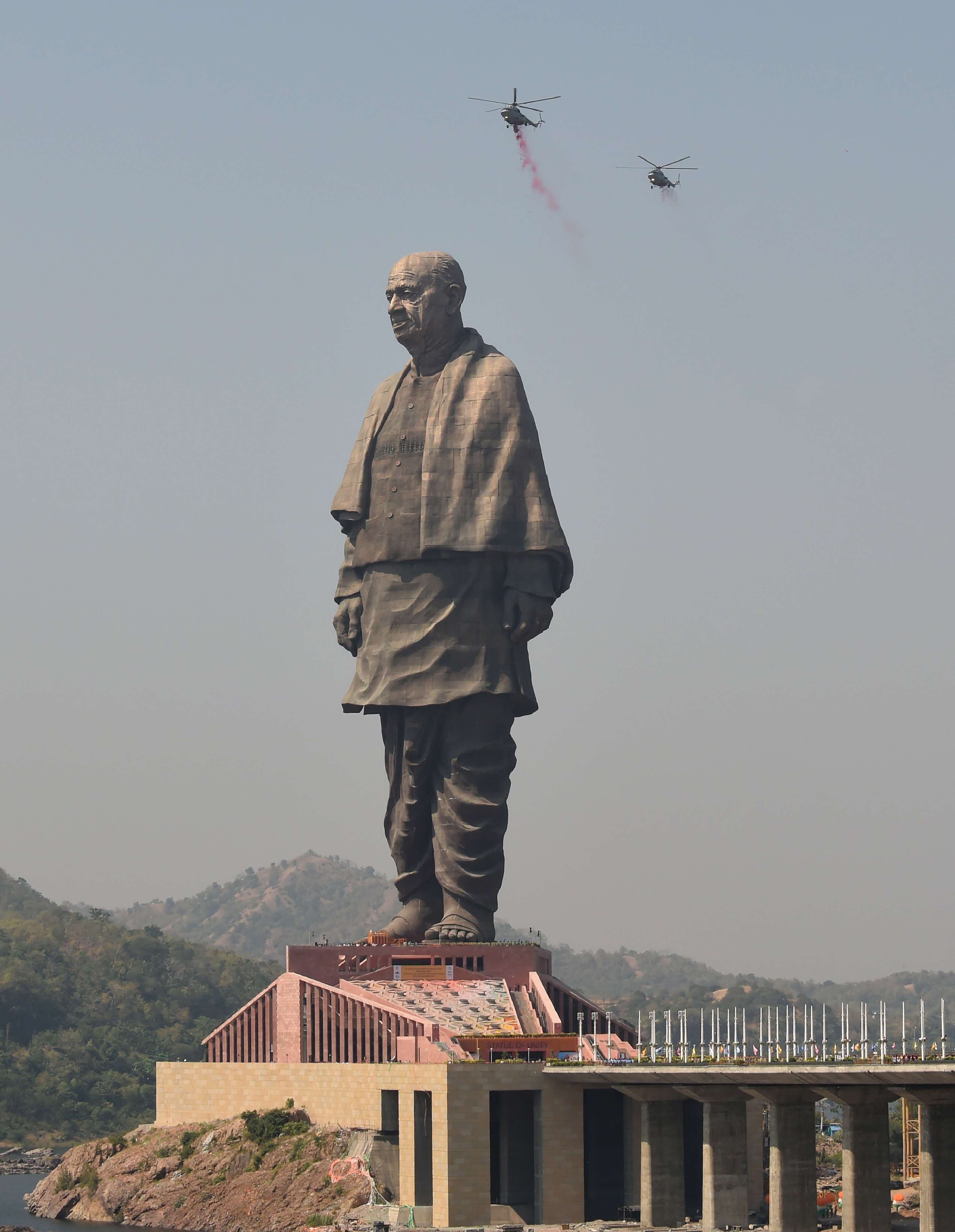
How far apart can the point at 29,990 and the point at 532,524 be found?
54655mm

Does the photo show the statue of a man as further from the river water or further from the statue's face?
the river water

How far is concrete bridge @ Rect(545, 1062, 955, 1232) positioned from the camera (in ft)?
134

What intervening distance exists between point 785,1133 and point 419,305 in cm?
2405

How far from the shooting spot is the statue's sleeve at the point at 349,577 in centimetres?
6056

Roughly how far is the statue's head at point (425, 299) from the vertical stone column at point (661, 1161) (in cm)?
2095

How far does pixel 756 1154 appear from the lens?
53000 mm

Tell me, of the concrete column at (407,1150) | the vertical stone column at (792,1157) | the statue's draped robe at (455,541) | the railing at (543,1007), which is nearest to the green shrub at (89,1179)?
the concrete column at (407,1150)

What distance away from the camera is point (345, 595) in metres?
60.9

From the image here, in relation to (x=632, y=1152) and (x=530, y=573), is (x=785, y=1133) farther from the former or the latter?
(x=530, y=573)

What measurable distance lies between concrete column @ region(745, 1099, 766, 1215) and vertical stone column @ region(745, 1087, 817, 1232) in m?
7.42

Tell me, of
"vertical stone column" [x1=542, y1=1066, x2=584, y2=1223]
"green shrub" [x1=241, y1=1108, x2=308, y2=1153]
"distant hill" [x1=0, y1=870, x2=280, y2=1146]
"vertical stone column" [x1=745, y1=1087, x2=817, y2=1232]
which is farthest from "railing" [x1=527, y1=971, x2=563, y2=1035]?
"distant hill" [x1=0, y1=870, x2=280, y2=1146]

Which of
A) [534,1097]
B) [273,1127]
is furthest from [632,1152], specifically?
[273,1127]

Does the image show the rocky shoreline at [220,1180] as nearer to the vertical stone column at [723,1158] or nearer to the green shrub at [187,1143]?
the green shrub at [187,1143]

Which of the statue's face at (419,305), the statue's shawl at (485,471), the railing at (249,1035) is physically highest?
the statue's face at (419,305)
